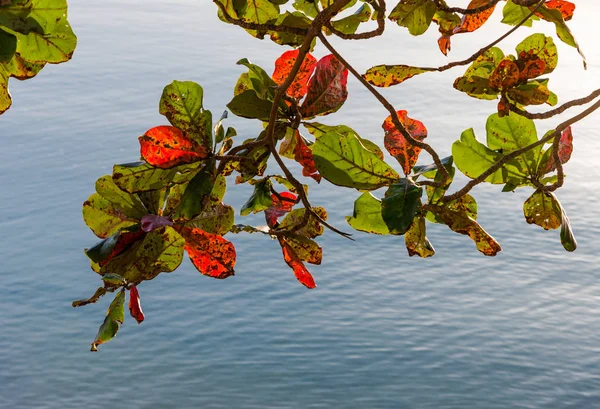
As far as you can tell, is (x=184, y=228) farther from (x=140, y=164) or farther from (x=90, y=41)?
(x=90, y=41)

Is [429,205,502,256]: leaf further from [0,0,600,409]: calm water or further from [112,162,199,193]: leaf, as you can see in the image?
[0,0,600,409]: calm water

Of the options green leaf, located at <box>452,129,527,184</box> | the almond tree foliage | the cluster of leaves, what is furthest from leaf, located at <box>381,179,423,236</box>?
the cluster of leaves

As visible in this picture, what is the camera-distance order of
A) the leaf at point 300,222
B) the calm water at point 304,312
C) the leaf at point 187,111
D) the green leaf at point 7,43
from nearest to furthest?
1. the green leaf at point 7,43
2. the leaf at point 187,111
3. the leaf at point 300,222
4. the calm water at point 304,312

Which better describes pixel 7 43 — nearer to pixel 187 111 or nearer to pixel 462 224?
pixel 187 111

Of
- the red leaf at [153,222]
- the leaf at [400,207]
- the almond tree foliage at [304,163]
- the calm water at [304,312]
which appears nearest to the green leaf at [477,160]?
the almond tree foliage at [304,163]

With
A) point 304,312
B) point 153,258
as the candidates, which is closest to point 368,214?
point 153,258

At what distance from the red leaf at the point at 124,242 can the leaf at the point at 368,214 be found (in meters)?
0.14

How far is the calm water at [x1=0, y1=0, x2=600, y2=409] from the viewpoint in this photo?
2.84m

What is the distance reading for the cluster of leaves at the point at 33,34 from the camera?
484mm

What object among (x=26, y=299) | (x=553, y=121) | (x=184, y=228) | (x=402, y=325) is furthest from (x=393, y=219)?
(x=553, y=121)

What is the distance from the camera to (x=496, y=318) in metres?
3.09

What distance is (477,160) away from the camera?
25.6 inches

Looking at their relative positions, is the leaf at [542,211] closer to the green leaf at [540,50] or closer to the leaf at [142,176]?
the green leaf at [540,50]

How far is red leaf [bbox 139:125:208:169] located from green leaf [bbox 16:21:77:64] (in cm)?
7
